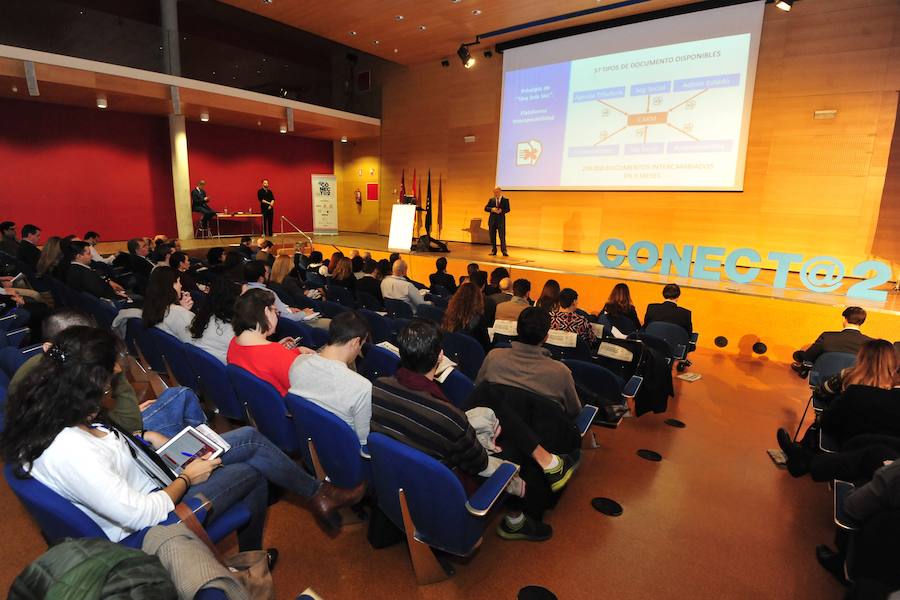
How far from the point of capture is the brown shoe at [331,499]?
2.29 metres

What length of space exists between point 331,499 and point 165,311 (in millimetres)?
1976

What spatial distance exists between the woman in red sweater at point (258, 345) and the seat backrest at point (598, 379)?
1.93 meters

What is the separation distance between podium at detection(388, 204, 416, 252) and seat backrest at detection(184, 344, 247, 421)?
7.60 meters

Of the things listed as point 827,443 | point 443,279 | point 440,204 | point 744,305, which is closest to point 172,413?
point 827,443

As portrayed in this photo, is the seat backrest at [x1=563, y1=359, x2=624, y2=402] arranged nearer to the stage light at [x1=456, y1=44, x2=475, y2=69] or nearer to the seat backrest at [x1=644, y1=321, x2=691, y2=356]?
the seat backrest at [x1=644, y1=321, x2=691, y2=356]

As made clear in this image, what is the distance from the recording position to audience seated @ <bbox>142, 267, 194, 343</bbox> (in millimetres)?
3303

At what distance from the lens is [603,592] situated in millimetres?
2113

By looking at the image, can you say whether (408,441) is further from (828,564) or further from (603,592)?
(828,564)

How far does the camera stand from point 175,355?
3.11m

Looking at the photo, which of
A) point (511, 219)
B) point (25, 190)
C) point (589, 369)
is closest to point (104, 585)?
point (589, 369)

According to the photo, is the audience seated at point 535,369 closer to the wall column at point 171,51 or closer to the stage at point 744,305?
the stage at point 744,305

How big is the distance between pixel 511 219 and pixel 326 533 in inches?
409

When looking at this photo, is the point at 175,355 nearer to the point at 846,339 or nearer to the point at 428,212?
the point at 846,339

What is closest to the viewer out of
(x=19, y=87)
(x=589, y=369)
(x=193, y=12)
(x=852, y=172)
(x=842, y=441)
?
(x=842, y=441)
